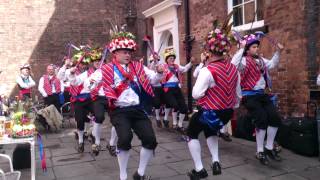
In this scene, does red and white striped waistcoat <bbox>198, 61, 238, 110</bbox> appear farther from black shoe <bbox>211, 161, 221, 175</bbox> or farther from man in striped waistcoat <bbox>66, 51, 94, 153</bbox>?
man in striped waistcoat <bbox>66, 51, 94, 153</bbox>

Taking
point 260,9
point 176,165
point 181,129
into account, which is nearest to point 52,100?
point 181,129

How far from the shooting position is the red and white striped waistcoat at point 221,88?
4711mm

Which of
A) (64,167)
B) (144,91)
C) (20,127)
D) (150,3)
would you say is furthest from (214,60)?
(150,3)

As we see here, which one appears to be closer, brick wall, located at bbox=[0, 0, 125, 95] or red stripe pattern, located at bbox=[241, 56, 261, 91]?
red stripe pattern, located at bbox=[241, 56, 261, 91]

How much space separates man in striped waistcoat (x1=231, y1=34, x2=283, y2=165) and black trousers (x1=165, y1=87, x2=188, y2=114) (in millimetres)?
2794

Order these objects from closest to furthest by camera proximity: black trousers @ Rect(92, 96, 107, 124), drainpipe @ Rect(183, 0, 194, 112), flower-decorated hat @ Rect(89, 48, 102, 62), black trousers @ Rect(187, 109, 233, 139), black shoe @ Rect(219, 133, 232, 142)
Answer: black trousers @ Rect(187, 109, 233, 139)
black trousers @ Rect(92, 96, 107, 124)
flower-decorated hat @ Rect(89, 48, 102, 62)
black shoe @ Rect(219, 133, 232, 142)
drainpipe @ Rect(183, 0, 194, 112)

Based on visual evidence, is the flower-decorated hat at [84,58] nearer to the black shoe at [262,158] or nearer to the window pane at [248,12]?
the black shoe at [262,158]

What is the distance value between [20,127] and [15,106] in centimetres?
90

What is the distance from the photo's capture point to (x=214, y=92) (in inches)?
187

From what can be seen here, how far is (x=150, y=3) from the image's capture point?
13406 millimetres

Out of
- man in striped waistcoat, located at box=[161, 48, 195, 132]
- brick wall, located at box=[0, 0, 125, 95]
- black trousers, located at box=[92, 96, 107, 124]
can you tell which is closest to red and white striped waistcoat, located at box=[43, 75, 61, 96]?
brick wall, located at box=[0, 0, 125, 95]

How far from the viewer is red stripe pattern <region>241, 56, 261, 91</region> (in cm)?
592

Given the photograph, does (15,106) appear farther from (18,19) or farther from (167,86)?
(18,19)

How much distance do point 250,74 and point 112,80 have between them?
7.62ft
